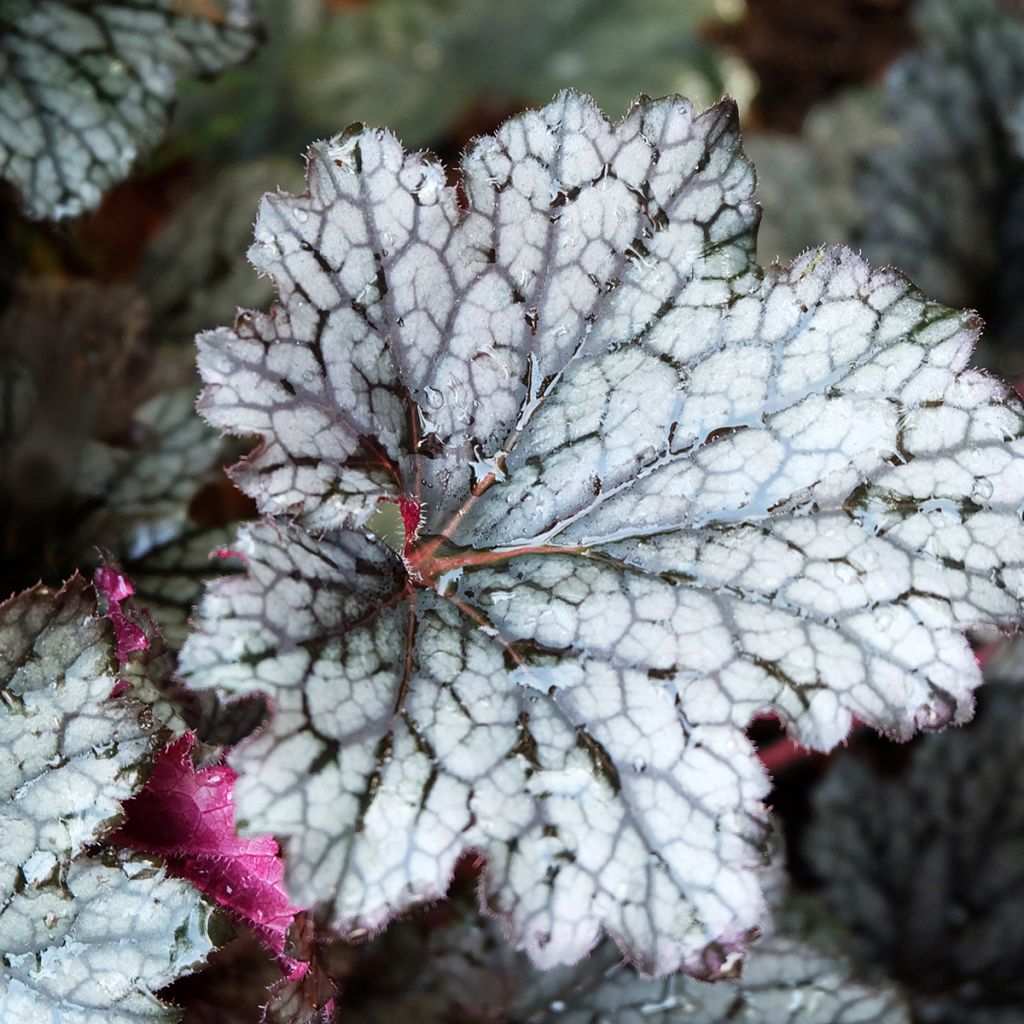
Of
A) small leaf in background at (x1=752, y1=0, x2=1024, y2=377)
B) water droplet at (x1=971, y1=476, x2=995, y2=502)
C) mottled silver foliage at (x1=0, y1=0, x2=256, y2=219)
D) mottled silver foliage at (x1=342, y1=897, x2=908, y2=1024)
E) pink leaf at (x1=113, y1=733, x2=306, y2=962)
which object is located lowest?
mottled silver foliage at (x1=342, y1=897, x2=908, y2=1024)

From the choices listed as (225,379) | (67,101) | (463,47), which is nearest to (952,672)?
(225,379)

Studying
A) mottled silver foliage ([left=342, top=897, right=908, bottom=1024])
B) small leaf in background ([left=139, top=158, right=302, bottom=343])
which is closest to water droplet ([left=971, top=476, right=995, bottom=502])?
mottled silver foliage ([left=342, top=897, right=908, bottom=1024])

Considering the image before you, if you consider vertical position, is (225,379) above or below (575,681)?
above

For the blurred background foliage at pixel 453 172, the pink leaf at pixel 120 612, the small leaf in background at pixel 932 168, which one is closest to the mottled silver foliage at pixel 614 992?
the blurred background foliage at pixel 453 172

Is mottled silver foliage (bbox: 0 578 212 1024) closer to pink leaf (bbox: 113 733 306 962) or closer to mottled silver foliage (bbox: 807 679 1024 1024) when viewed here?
pink leaf (bbox: 113 733 306 962)

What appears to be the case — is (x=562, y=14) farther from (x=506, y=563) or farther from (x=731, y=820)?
(x=731, y=820)

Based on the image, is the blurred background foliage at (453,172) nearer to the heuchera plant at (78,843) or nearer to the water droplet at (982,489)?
the heuchera plant at (78,843)
